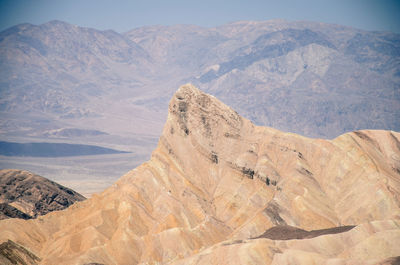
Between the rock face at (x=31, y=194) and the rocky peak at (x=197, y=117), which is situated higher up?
the rocky peak at (x=197, y=117)

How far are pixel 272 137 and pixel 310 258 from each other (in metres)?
51.2

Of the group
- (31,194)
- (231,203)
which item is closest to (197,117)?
(231,203)

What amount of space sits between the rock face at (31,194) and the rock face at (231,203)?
104 feet

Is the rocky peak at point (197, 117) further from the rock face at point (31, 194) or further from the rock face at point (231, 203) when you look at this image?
the rock face at point (31, 194)

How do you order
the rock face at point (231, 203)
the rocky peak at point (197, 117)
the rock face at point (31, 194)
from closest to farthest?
1. the rock face at point (231, 203)
2. the rocky peak at point (197, 117)
3. the rock face at point (31, 194)

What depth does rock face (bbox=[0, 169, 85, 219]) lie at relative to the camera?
144375mm

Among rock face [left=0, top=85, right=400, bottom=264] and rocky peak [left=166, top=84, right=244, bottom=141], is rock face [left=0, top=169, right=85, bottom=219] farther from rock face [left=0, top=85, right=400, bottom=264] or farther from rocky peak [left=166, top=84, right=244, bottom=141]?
rocky peak [left=166, top=84, right=244, bottom=141]

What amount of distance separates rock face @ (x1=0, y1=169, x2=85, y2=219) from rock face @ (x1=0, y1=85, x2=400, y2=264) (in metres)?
31.6

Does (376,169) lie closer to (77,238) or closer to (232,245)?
(232,245)

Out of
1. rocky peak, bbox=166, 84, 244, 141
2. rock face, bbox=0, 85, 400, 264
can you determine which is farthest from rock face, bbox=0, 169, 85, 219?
rocky peak, bbox=166, 84, 244, 141

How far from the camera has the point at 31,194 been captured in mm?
149750

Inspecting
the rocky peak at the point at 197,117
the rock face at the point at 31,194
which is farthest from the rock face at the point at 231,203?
the rock face at the point at 31,194

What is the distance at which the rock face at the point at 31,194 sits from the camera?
14438cm

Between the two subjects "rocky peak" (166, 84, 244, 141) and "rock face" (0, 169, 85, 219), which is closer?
"rocky peak" (166, 84, 244, 141)
